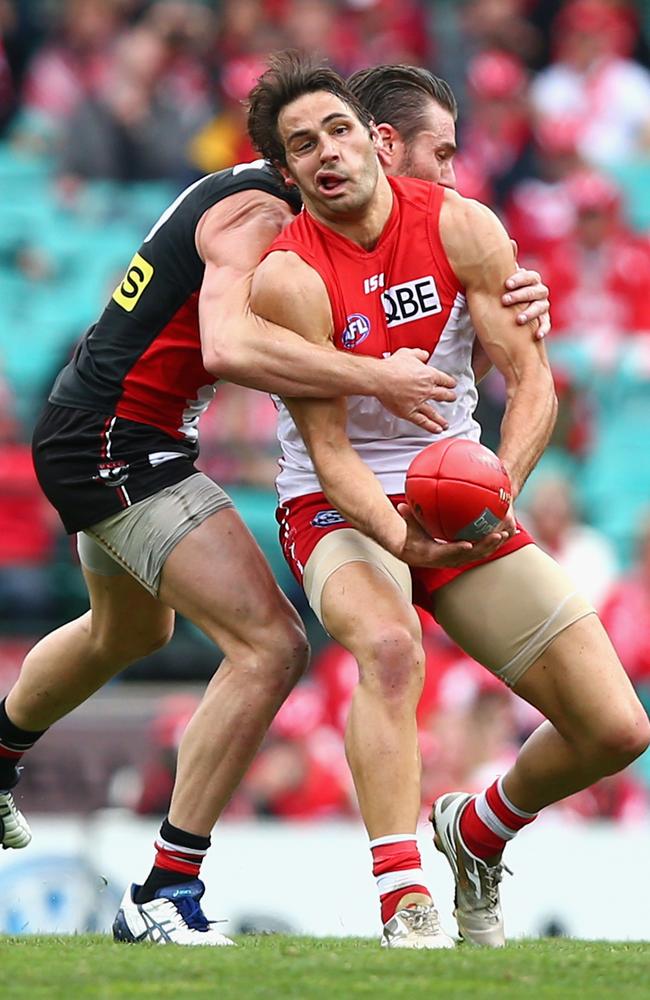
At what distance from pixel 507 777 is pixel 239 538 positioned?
1098 mm

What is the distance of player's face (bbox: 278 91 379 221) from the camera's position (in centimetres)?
508

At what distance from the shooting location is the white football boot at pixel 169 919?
210 inches

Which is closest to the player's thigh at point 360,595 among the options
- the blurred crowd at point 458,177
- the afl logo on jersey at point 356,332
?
the afl logo on jersey at point 356,332

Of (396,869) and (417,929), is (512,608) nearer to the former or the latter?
(396,869)

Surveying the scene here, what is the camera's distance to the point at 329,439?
Answer: 5.05 m

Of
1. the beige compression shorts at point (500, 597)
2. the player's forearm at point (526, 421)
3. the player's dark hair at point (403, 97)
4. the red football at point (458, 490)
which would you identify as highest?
the player's dark hair at point (403, 97)

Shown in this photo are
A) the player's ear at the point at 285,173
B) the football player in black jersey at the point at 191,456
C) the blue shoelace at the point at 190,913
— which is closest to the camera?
the football player in black jersey at the point at 191,456

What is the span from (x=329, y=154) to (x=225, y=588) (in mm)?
1299

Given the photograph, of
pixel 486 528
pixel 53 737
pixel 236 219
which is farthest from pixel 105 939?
pixel 53 737

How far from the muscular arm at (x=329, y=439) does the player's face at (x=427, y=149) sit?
0.82m

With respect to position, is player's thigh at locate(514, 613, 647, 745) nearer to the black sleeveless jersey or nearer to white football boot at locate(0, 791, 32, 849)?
the black sleeveless jersey

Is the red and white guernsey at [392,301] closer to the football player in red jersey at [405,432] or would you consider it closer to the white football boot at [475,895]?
the football player in red jersey at [405,432]

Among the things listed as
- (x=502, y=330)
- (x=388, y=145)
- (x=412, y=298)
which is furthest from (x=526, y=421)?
(x=388, y=145)

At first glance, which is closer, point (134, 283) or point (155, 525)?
point (155, 525)
